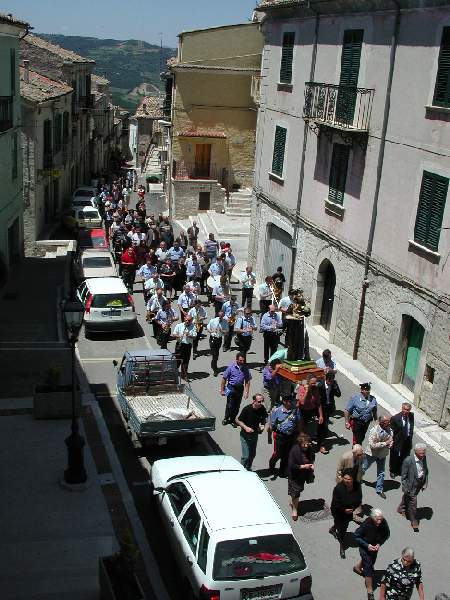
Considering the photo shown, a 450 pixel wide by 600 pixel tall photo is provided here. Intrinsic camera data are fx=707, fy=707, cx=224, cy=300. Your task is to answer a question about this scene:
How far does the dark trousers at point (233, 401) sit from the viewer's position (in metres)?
13.6

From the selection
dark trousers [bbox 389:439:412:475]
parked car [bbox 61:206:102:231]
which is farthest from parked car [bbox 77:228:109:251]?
dark trousers [bbox 389:439:412:475]

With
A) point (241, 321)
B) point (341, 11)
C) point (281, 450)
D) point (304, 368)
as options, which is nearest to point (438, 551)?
point (281, 450)

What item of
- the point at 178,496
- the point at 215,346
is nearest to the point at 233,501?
the point at 178,496

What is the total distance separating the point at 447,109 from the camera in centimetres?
1494

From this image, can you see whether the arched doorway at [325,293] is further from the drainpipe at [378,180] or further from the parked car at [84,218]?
the parked car at [84,218]

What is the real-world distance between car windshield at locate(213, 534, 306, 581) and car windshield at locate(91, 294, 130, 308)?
1227 centimetres

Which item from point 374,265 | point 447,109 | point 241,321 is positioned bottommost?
point 241,321

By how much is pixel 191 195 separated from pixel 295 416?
1164 inches

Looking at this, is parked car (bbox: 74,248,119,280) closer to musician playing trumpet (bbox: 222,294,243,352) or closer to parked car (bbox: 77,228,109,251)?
parked car (bbox: 77,228,109,251)

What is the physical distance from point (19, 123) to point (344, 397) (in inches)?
716

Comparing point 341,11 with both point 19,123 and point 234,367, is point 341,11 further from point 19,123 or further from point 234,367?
point 19,123

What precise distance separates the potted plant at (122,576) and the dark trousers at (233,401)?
5608mm

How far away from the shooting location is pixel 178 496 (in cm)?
954

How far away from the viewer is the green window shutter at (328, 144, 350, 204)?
19625mm
